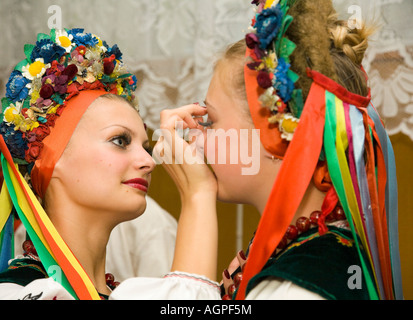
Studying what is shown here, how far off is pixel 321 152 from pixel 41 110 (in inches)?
34.1

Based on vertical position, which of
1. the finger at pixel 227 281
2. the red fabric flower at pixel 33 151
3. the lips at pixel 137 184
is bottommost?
the finger at pixel 227 281

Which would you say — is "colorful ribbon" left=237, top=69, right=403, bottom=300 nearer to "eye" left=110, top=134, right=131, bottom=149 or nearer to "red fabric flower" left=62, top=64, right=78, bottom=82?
"eye" left=110, top=134, right=131, bottom=149

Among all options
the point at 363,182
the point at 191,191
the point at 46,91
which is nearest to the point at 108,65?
the point at 46,91

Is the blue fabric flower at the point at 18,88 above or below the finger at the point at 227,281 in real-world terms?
above

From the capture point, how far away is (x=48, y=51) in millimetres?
1694

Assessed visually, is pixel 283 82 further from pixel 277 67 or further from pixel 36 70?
pixel 36 70

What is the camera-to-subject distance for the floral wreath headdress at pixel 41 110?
162 centimetres

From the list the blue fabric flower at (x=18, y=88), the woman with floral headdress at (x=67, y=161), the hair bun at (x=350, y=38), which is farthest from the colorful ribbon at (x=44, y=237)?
the hair bun at (x=350, y=38)

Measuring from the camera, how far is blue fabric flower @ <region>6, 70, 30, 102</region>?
1.70m

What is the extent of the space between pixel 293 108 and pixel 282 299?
1.57 ft

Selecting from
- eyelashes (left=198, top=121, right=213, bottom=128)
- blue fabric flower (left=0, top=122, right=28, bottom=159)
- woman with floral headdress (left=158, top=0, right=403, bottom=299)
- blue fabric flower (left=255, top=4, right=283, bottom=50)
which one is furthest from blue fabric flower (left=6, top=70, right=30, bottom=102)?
blue fabric flower (left=255, top=4, right=283, bottom=50)

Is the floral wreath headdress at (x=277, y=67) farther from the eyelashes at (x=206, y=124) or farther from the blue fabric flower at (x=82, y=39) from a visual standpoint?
the blue fabric flower at (x=82, y=39)
